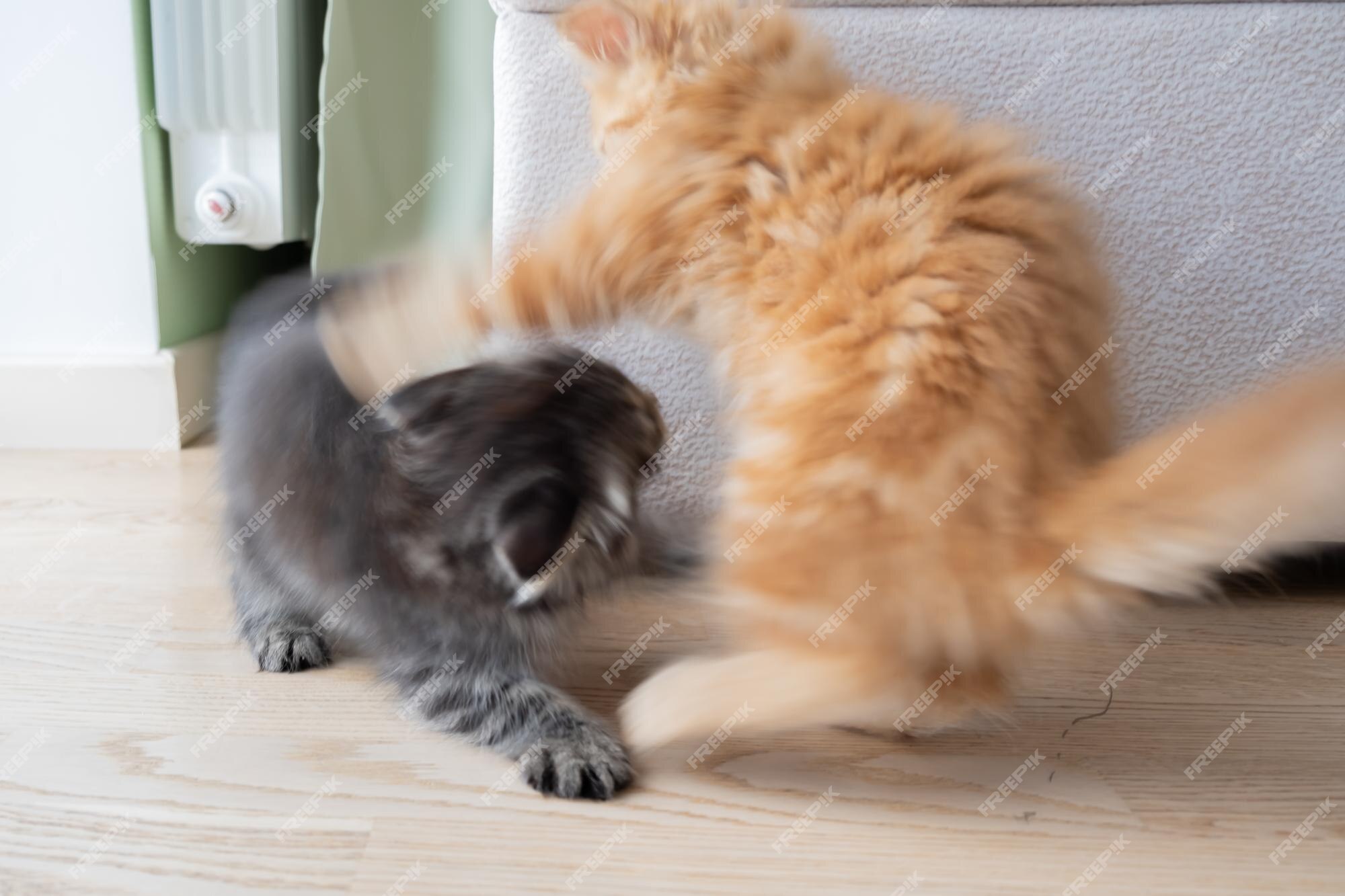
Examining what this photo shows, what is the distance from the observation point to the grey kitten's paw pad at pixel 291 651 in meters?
1.17

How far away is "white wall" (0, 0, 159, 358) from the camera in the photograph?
1.87 meters

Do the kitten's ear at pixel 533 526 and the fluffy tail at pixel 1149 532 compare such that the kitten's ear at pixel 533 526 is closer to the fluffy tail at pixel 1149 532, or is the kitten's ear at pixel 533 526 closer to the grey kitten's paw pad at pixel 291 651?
the fluffy tail at pixel 1149 532

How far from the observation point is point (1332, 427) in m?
0.76

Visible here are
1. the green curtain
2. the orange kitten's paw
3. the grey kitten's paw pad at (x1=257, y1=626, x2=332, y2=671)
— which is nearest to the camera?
the orange kitten's paw

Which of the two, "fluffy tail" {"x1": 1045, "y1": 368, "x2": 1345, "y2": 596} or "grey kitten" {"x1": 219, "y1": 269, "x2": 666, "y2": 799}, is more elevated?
"fluffy tail" {"x1": 1045, "y1": 368, "x2": 1345, "y2": 596}

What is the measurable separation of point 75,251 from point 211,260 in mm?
358

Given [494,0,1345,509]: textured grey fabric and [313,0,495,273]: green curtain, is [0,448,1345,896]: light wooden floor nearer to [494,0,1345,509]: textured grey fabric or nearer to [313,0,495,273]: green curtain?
[494,0,1345,509]: textured grey fabric

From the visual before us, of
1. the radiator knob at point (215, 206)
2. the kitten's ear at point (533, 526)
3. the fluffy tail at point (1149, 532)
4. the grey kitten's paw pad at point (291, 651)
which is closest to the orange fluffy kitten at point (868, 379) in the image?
the fluffy tail at point (1149, 532)

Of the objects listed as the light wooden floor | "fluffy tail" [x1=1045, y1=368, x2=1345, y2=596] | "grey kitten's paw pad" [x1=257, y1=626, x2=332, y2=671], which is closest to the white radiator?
the light wooden floor

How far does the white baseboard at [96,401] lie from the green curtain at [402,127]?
15.9 inches

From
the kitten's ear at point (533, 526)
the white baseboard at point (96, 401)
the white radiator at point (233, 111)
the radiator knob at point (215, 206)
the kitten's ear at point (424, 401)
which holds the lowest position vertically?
the white baseboard at point (96, 401)

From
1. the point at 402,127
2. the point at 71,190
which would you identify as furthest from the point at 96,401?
the point at 402,127

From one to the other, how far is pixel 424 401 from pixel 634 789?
0.43 metres

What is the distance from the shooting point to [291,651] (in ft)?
3.86
